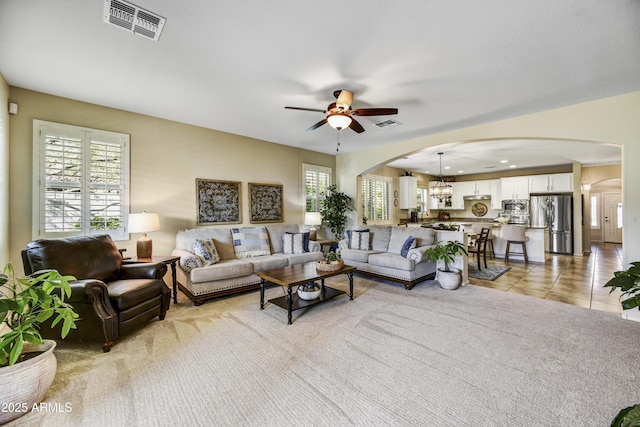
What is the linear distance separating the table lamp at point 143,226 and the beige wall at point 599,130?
488cm

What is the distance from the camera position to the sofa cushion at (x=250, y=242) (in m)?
4.48

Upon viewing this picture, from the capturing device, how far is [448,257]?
423 centimetres

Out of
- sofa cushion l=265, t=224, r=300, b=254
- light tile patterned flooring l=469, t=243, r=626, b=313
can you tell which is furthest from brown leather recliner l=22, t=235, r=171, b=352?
light tile patterned flooring l=469, t=243, r=626, b=313

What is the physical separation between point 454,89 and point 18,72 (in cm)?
478

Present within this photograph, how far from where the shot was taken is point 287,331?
2.73 m

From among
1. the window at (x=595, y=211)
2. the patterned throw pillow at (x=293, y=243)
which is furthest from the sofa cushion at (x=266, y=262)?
the window at (x=595, y=211)

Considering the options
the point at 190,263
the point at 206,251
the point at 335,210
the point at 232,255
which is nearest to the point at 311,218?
the point at 335,210

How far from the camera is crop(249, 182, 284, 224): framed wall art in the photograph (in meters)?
5.22

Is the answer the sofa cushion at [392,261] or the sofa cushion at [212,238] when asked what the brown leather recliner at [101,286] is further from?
the sofa cushion at [392,261]

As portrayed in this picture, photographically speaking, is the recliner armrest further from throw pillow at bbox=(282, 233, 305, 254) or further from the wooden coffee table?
throw pillow at bbox=(282, 233, 305, 254)

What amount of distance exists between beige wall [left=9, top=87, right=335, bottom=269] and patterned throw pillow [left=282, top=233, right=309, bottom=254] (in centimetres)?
92

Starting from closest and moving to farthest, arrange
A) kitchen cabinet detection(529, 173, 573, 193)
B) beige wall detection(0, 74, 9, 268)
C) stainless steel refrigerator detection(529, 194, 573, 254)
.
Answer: beige wall detection(0, 74, 9, 268) < stainless steel refrigerator detection(529, 194, 573, 254) < kitchen cabinet detection(529, 173, 573, 193)

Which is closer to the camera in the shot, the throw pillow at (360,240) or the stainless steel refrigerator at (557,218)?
the throw pillow at (360,240)

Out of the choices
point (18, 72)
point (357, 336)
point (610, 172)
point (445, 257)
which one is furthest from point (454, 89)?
point (610, 172)
